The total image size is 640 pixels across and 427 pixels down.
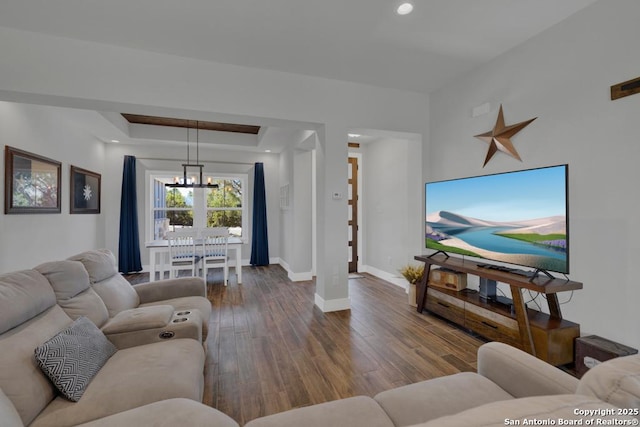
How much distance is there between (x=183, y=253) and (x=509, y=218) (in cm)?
450

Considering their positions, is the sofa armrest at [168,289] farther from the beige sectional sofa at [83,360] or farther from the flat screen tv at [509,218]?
the flat screen tv at [509,218]

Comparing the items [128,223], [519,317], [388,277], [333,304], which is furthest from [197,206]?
[519,317]

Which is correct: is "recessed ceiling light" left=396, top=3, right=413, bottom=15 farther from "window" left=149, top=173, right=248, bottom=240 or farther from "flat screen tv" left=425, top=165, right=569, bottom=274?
"window" left=149, top=173, right=248, bottom=240

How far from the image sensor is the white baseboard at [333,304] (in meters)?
3.55

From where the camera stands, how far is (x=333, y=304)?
11.8 feet

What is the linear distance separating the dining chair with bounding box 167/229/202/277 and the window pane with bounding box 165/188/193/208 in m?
1.59

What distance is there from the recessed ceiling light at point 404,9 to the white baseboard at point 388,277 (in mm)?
3487

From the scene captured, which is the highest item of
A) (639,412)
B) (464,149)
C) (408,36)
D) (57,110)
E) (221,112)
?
(408,36)

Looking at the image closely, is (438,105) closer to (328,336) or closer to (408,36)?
(408,36)

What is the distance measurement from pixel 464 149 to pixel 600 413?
3.41 m

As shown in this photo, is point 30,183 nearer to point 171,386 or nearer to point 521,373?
point 171,386

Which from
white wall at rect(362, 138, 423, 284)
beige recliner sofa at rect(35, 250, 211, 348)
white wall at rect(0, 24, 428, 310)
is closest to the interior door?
white wall at rect(362, 138, 423, 284)

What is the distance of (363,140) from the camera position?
542 cm

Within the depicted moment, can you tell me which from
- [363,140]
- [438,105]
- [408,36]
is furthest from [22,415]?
[363,140]
